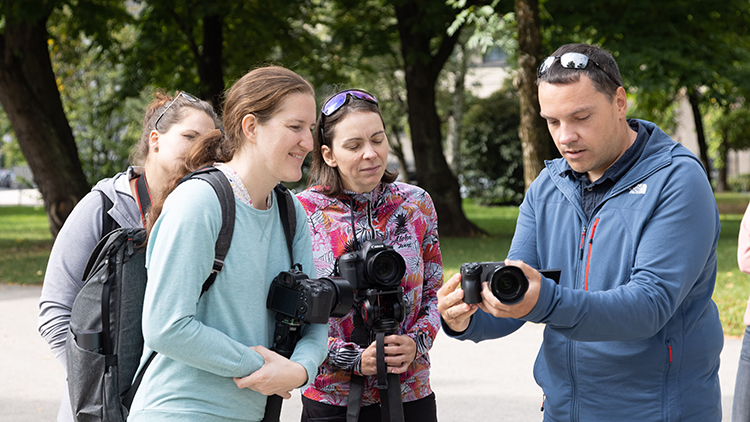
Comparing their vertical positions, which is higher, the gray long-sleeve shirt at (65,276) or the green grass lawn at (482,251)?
the gray long-sleeve shirt at (65,276)

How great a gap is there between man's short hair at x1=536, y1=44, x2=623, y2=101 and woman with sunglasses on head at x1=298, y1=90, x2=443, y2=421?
3.63 feet

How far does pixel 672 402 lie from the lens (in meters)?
2.11

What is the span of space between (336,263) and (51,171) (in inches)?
462

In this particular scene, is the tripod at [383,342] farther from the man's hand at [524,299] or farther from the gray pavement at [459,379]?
the gray pavement at [459,379]

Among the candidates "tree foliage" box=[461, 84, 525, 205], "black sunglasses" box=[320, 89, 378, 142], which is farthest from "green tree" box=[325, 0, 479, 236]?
"black sunglasses" box=[320, 89, 378, 142]

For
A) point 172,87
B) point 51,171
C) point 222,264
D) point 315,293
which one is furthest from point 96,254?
point 172,87

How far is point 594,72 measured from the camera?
2.15 metres

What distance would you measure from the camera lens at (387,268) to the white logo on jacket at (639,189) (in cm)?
107

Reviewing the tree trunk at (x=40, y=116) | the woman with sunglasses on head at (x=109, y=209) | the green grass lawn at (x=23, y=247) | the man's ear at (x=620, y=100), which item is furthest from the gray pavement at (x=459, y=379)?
the tree trunk at (x=40, y=116)

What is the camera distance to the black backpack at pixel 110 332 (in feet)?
7.48

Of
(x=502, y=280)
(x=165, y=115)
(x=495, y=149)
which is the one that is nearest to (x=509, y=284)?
(x=502, y=280)

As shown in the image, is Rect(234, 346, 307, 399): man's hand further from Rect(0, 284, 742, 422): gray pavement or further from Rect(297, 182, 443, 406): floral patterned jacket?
Rect(0, 284, 742, 422): gray pavement

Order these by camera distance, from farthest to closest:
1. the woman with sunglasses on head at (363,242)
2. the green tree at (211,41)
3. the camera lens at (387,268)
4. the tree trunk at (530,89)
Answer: the green tree at (211,41) < the tree trunk at (530,89) < the woman with sunglasses on head at (363,242) < the camera lens at (387,268)

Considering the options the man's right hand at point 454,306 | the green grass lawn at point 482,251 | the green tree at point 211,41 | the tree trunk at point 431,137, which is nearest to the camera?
the man's right hand at point 454,306
